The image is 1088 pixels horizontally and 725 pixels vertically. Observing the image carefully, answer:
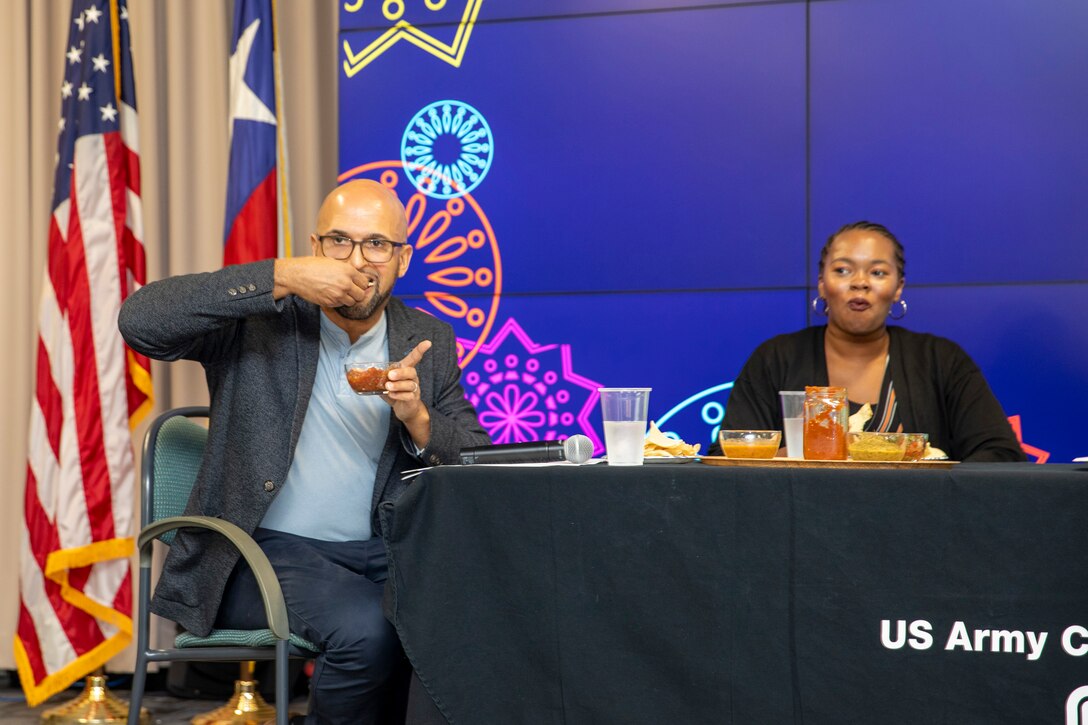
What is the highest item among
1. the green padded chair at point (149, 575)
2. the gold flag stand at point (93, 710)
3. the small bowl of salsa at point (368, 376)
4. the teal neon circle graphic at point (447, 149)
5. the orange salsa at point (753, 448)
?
the teal neon circle graphic at point (447, 149)

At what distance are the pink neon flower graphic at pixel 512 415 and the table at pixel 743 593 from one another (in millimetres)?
1560

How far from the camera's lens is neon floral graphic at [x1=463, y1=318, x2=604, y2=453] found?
3.42m

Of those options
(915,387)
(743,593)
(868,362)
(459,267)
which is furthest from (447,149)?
(743,593)

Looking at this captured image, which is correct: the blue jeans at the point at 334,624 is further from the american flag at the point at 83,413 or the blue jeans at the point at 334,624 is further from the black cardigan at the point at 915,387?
the american flag at the point at 83,413

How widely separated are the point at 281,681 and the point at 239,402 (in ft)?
2.14

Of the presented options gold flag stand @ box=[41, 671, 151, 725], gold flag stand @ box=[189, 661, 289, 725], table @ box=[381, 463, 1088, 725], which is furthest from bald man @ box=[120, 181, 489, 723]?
gold flag stand @ box=[41, 671, 151, 725]

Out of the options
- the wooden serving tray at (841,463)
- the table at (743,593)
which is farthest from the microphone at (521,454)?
the wooden serving tray at (841,463)

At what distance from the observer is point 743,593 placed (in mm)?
1771

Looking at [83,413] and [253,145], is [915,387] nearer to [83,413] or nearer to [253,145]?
[253,145]

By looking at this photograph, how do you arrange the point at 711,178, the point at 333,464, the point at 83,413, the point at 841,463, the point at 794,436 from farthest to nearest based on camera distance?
the point at 83,413 < the point at 711,178 < the point at 333,464 < the point at 794,436 < the point at 841,463

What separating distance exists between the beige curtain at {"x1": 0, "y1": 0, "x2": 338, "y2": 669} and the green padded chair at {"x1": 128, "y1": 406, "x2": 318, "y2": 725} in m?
1.21

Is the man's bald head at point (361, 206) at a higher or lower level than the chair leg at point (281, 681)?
higher

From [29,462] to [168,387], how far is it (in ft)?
1.73

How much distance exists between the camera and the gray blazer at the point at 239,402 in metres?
2.38
